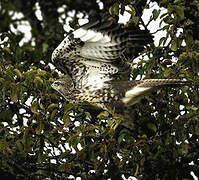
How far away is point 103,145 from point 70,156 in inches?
22.1

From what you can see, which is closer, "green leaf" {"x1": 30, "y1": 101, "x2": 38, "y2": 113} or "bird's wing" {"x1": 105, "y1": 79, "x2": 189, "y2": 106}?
"green leaf" {"x1": 30, "y1": 101, "x2": 38, "y2": 113}

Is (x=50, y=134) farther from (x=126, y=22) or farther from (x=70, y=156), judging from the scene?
(x=126, y=22)

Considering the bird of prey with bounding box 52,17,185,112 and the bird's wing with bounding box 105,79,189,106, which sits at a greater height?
the bird of prey with bounding box 52,17,185,112

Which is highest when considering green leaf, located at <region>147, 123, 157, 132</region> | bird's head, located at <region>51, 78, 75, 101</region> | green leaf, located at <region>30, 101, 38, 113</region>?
bird's head, located at <region>51, 78, 75, 101</region>

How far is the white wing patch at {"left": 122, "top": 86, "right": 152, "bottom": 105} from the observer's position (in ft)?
11.9

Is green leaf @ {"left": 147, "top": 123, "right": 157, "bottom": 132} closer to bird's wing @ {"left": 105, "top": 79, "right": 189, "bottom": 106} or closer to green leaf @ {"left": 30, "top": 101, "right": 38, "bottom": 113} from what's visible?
bird's wing @ {"left": 105, "top": 79, "right": 189, "bottom": 106}

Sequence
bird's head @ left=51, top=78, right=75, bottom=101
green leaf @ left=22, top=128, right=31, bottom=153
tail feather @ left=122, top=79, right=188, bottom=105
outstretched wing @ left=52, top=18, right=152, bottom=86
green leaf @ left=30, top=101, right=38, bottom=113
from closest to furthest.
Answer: green leaf @ left=22, top=128, right=31, bottom=153, green leaf @ left=30, top=101, right=38, bottom=113, tail feather @ left=122, top=79, right=188, bottom=105, outstretched wing @ left=52, top=18, right=152, bottom=86, bird's head @ left=51, top=78, right=75, bottom=101

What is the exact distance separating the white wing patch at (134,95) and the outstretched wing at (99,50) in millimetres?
223

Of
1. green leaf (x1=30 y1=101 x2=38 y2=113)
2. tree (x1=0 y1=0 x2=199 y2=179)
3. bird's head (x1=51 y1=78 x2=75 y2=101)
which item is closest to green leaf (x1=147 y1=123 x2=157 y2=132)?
tree (x1=0 y1=0 x2=199 y2=179)

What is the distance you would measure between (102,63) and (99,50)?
153 millimetres

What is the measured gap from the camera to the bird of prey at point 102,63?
360cm

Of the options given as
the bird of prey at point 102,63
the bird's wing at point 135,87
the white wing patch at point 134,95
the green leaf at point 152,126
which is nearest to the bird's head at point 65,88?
the bird of prey at point 102,63

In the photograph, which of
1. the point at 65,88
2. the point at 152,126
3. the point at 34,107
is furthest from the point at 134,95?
the point at 34,107

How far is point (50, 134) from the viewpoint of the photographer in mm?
3436
